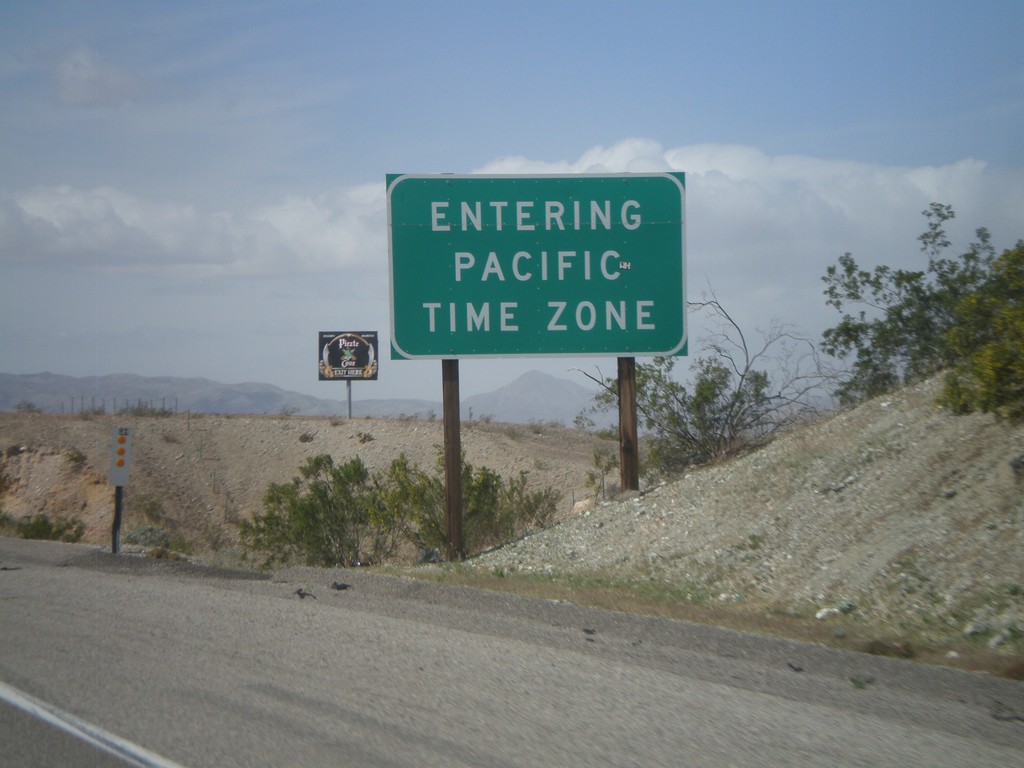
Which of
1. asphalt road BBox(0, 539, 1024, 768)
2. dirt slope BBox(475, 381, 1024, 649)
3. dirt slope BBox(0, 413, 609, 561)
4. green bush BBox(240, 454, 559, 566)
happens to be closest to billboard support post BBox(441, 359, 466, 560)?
dirt slope BBox(475, 381, 1024, 649)

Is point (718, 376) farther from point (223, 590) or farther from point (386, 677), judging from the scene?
point (386, 677)

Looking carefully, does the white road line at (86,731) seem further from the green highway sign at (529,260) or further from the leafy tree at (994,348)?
the leafy tree at (994,348)

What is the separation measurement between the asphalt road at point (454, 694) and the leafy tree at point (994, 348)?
527 centimetres

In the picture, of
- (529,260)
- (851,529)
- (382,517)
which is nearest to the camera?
(851,529)

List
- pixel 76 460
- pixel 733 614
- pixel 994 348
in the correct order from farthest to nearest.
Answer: pixel 76 460, pixel 994 348, pixel 733 614

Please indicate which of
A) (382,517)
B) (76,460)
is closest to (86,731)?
(382,517)

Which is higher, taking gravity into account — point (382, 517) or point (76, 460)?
point (76, 460)

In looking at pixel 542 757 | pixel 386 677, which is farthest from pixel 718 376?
pixel 542 757

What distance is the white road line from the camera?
5754 mm

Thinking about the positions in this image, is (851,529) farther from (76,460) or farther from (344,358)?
(344,358)

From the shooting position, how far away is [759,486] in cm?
1537

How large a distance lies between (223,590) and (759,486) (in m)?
7.96

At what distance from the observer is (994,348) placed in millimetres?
12211

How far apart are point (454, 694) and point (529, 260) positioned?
10.3m
